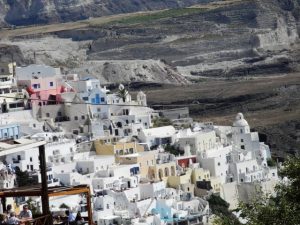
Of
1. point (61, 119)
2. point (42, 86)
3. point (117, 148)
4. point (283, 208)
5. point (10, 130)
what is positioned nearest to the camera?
point (283, 208)

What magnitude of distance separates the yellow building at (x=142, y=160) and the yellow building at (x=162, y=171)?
172 mm

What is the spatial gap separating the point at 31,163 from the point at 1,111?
723 centimetres

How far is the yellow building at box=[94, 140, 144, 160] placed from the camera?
37688 millimetres

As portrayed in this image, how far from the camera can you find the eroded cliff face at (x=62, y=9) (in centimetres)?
15212

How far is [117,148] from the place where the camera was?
37.8 meters

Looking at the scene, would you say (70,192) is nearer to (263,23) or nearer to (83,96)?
(83,96)

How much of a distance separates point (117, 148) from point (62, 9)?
386 ft

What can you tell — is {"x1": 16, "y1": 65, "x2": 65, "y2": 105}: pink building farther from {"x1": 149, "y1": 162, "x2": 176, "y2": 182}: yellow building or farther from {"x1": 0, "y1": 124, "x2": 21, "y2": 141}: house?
{"x1": 149, "y1": 162, "x2": 176, "y2": 182}: yellow building

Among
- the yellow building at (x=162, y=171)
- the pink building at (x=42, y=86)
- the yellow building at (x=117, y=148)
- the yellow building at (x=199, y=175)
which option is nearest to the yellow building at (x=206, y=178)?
the yellow building at (x=199, y=175)

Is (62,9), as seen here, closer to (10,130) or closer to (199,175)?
(10,130)

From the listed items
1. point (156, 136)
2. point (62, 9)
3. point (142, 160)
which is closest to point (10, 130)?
point (142, 160)

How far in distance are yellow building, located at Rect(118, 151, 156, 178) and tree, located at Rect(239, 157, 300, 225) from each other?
73.2ft

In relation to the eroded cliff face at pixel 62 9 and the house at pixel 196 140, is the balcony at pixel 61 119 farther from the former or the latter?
the eroded cliff face at pixel 62 9

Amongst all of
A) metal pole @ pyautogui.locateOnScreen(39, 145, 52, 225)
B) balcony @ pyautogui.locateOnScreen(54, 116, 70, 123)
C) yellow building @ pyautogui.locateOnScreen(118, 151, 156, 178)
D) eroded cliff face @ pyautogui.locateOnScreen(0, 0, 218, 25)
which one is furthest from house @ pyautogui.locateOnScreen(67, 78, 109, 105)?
eroded cliff face @ pyautogui.locateOnScreen(0, 0, 218, 25)
